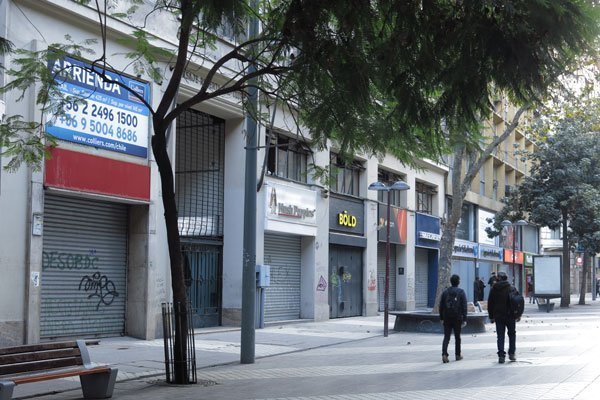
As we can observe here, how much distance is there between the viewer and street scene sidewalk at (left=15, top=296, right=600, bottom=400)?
33.9ft

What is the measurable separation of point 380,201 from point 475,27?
2323 cm

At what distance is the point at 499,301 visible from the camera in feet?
45.7

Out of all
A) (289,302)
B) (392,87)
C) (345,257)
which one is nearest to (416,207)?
(345,257)

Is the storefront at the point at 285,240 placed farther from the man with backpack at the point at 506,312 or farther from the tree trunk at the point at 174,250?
the tree trunk at the point at 174,250

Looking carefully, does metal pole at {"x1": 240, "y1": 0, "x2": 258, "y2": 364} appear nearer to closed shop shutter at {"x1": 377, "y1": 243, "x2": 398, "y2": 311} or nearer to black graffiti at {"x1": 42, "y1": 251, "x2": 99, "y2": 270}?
black graffiti at {"x1": 42, "y1": 251, "x2": 99, "y2": 270}

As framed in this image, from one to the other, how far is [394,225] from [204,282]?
1216 cm

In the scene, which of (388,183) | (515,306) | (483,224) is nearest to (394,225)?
(388,183)

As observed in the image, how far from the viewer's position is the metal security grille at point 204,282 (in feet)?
67.4

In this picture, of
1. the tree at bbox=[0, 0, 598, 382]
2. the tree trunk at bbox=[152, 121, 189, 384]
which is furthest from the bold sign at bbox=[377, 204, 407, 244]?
the tree trunk at bbox=[152, 121, 189, 384]

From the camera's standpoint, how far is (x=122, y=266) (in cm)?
1777

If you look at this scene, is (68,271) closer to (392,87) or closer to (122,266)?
(122,266)

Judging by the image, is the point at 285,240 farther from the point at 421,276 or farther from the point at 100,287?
the point at 421,276

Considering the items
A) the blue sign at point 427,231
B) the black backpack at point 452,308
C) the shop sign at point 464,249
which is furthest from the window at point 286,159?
the shop sign at point 464,249

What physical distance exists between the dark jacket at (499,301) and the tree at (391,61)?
151 inches
